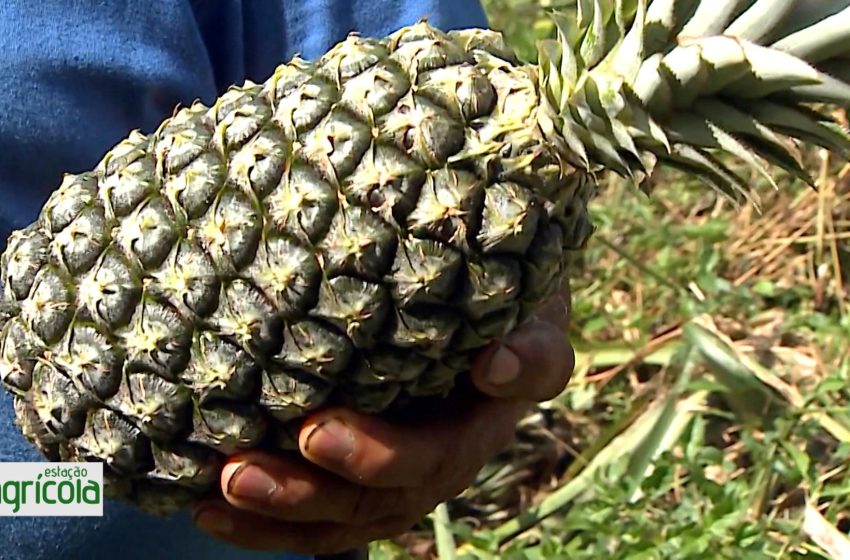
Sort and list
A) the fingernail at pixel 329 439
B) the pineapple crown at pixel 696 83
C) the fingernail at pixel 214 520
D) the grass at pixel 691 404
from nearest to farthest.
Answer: the pineapple crown at pixel 696 83 → the fingernail at pixel 329 439 → the fingernail at pixel 214 520 → the grass at pixel 691 404

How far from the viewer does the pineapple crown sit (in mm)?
805

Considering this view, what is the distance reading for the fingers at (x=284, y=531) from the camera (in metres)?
1.04

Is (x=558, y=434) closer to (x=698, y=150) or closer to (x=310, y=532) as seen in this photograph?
(x=310, y=532)

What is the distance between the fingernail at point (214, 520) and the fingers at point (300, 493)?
0.05 metres

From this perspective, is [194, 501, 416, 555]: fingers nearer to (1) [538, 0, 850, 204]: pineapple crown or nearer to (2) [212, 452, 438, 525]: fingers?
(2) [212, 452, 438, 525]: fingers

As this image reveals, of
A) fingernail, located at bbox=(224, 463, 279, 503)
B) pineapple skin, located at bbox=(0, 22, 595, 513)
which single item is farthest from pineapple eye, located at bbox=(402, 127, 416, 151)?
fingernail, located at bbox=(224, 463, 279, 503)

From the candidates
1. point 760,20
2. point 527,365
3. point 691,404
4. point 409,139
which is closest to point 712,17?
point 760,20

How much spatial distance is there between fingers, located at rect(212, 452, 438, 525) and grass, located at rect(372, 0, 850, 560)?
1.76 ft

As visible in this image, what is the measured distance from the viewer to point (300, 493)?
1.00 m

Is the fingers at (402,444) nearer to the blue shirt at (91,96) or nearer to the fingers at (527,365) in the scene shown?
the fingers at (527,365)

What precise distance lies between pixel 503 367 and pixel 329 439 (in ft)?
0.52

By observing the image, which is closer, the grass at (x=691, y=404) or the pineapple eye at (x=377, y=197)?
the pineapple eye at (x=377, y=197)

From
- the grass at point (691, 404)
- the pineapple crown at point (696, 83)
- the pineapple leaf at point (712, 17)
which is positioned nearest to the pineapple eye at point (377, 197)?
the pineapple crown at point (696, 83)

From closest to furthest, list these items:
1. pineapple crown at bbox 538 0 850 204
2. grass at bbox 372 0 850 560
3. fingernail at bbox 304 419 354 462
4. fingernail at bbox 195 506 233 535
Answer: pineapple crown at bbox 538 0 850 204
fingernail at bbox 304 419 354 462
fingernail at bbox 195 506 233 535
grass at bbox 372 0 850 560
